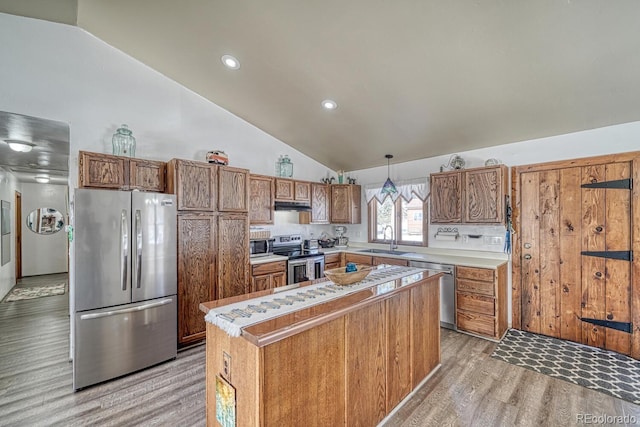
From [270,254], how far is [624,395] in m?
4.03

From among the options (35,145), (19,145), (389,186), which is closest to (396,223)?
(389,186)

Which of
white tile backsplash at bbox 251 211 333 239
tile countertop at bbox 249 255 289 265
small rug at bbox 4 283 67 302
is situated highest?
white tile backsplash at bbox 251 211 333 239

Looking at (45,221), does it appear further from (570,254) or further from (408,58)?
(570,254)

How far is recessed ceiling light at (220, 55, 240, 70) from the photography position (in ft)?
A: 9.64

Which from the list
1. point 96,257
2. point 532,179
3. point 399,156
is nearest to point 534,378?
point 532,179

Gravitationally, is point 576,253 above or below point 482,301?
above

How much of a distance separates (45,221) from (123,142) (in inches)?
256

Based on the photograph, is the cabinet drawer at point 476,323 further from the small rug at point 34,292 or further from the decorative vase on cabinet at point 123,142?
the small rug at point 34,292

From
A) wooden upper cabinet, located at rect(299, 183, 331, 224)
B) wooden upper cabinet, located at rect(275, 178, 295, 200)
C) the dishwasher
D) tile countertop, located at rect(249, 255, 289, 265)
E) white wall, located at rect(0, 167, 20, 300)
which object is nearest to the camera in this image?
the dishwasher

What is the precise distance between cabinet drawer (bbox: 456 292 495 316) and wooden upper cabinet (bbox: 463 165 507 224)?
3.18 feet

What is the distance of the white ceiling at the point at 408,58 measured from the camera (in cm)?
203

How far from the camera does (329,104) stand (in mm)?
3416

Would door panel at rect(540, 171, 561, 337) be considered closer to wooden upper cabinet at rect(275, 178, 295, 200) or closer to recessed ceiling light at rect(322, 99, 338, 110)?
recessed ceiling light at rect(322, 99, 338, 110)

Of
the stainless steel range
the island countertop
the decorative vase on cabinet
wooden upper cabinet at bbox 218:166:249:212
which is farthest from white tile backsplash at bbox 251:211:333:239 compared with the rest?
the island countertop
